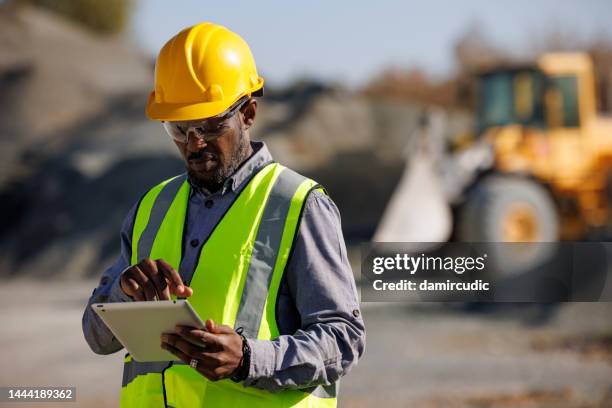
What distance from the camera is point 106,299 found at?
2.34 metres

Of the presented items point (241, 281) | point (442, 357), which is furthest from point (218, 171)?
point (442, 357)

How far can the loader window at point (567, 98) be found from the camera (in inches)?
496

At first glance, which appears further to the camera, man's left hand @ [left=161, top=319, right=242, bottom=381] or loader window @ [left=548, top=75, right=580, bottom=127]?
loader window @ [left=548, top=75, right=580, bottom=127]

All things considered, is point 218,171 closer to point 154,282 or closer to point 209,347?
point 154,282

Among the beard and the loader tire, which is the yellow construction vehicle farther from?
the beard

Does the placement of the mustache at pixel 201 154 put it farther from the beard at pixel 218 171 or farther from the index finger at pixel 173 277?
the index finger at pixel 173 277

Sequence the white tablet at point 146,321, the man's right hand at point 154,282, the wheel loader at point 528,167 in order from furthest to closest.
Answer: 1. the wheel loader at point 528,167
2. the man's right hand at point 154,282
3. the white tablet at point 146,321

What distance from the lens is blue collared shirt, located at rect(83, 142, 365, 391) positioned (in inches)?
84.0

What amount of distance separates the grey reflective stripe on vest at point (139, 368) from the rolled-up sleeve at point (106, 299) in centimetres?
5

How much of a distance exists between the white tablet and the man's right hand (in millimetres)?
70

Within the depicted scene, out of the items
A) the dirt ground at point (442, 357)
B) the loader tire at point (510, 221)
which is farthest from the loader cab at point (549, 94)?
the dirt ground at point (442, 357)

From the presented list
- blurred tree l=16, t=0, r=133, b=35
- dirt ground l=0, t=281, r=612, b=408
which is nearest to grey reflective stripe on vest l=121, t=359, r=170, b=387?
dirt ground l=0, t=281, r=612, b=408

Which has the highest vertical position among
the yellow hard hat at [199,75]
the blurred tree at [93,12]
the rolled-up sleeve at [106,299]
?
the yellow hard hat at [199,75]

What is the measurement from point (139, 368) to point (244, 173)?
480 mm
